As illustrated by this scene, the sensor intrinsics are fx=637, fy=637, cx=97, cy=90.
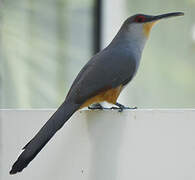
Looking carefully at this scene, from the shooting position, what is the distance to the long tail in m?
2.24

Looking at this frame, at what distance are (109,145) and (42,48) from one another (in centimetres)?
375

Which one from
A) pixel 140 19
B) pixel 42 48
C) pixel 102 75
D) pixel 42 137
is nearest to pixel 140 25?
pixel 140 19

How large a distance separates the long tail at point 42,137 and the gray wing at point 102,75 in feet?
0.48

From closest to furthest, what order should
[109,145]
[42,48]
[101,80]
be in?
[109,145] → [101,80] → [42,48]

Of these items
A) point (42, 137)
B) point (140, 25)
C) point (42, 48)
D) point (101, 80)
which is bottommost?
point (42, 48)

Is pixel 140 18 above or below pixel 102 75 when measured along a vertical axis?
above

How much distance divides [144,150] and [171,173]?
0.13m

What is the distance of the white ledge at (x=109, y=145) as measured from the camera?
2008mm

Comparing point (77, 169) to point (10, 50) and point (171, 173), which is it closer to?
point (171, 173)

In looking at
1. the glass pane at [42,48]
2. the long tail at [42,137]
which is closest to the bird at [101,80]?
the long tail at [42,137]

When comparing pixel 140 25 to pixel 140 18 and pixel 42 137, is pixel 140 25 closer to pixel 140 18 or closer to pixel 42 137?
pixel 140 18

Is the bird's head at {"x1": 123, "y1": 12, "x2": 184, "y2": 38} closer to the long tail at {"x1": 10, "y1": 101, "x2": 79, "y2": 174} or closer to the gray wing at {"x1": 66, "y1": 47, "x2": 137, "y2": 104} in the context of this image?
the gray wing at {"x1": 66, "y1": 47, "x2": 137, "y2": 104}

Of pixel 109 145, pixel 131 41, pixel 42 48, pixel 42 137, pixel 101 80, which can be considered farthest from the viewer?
pixel 42 48

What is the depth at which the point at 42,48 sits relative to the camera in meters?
5.87
